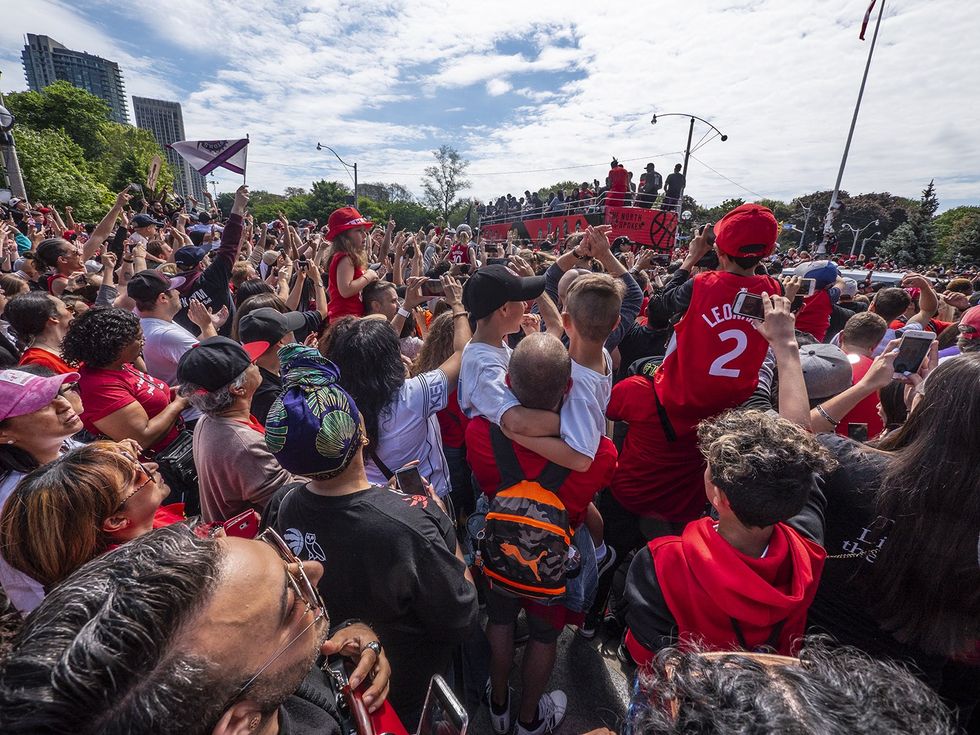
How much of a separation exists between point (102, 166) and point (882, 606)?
6439 centimetres

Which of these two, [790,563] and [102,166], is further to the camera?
[102,166]

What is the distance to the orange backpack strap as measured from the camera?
87.1 inches

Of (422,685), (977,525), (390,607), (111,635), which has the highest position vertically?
(111,635)

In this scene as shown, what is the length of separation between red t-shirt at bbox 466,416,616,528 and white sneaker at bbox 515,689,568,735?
3.05 ft

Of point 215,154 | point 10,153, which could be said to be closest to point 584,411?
point 215,154

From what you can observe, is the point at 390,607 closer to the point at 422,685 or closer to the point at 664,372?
the point at 422,685

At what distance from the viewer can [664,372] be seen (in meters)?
2.86

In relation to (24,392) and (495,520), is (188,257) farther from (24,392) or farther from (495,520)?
(495,520)

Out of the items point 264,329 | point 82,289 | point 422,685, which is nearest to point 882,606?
point 422,685

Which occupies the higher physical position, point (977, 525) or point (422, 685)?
point (977, 525)

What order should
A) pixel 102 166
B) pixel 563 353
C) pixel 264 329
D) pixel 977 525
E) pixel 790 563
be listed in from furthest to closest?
pixel 102 166 → pixel 264 329 → pixel 563 353 → pixel 790 563 → pixel 977 525

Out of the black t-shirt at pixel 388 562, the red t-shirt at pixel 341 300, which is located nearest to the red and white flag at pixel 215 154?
the red t-shirt at pixel 341 300

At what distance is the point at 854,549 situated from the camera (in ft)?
5.33

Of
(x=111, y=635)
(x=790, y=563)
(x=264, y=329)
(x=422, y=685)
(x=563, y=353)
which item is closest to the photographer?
(x=111, y=635)
